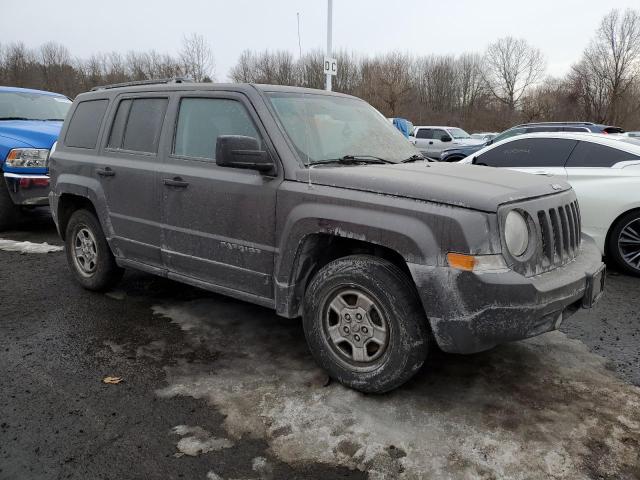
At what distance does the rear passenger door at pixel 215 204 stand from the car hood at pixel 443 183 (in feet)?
1.47

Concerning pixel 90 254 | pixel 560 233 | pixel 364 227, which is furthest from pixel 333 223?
pixel 90 254

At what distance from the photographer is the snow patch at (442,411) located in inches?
100

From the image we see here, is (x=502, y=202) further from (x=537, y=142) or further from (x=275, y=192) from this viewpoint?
(x=537, y=142)

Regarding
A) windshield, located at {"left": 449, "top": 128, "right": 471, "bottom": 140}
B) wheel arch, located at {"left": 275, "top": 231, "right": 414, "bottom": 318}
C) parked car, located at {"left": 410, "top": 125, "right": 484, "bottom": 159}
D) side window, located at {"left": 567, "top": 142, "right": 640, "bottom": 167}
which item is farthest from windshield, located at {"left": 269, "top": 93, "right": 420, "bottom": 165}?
windshield, located at {"left": 449, "top": 128, "right": 471, "bottom": 140}

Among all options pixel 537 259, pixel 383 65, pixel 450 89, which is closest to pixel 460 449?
pixel 537 259

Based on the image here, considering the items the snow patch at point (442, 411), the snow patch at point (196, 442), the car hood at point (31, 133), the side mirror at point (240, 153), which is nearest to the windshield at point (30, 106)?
the car hood at point (31, 133)

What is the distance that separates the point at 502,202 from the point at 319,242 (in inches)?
45.6

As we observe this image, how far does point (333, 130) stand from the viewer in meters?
3.74

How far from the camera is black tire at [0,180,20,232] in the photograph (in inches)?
293

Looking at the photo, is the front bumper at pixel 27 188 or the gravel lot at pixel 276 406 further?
the front bumper at pixel 27 188

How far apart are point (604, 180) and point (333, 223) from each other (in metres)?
4.38

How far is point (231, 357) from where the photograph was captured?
368 cm

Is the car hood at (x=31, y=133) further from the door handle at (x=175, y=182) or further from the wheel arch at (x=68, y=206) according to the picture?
the door handle at (x=175, y=182)

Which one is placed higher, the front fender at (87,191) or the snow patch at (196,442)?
the front fender at (87,191)
